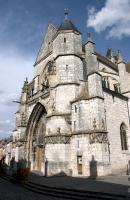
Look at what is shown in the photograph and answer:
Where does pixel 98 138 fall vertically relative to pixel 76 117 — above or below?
below

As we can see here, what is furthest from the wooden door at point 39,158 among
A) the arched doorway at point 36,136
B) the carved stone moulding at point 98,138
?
the carved stone moulding at point 98,138

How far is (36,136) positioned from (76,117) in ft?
23.3

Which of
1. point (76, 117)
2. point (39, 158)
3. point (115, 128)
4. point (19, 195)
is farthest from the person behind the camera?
point (39, 158)

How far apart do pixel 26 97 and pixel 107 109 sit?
35.1ft

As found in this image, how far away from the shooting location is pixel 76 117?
50.2 ft

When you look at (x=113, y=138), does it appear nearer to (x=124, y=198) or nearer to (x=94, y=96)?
(x=94, y=96)

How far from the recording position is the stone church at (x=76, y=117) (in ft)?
46.6

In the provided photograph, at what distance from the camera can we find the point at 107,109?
15539 mm

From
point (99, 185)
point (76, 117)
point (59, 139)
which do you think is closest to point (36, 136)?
point (59, 139)

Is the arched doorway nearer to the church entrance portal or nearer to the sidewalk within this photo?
the church entrance portal

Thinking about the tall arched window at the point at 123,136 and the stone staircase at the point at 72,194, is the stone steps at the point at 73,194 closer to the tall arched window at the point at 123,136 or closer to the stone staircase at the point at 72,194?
the stone staircase at the point at 72,194

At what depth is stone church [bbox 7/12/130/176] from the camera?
14.2 meters

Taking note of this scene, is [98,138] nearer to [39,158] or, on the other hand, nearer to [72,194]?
[72,194]

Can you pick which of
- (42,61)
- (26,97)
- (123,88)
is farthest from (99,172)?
(42,61)
